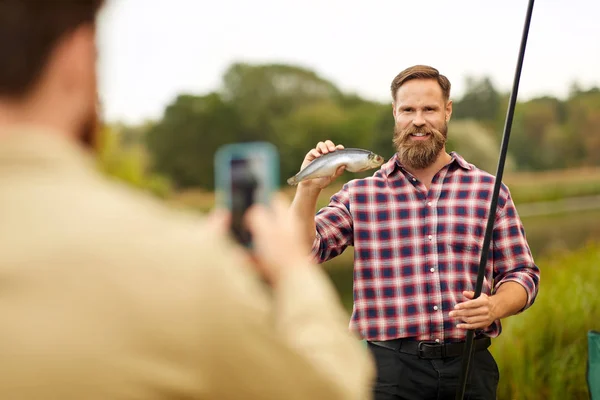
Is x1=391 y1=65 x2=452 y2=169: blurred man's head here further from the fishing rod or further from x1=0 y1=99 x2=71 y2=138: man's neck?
x1=0 y1=99 x2=71 y2=138: man's neck

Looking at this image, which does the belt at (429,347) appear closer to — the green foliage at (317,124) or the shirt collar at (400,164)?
the shirt collar at (400,164)

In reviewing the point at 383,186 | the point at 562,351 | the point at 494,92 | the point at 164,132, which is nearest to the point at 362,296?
the point at 383,186

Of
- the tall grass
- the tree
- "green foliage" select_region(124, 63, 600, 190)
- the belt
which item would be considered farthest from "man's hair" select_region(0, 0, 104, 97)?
the tree

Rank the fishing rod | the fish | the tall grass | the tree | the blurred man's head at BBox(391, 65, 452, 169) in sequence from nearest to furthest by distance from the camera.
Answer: the fishing rod < the fish < the blurred man's head at BBox(391, 65, 452, 169) < the tall grass < the tree

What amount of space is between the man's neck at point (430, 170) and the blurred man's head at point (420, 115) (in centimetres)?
2

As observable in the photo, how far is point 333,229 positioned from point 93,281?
1674 millimetres

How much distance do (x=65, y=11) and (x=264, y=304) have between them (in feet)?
1.07

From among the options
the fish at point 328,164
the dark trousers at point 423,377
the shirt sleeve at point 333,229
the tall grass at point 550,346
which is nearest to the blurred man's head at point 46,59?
the fish at point 328,164

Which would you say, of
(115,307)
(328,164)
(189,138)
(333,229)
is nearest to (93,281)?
(115,307)

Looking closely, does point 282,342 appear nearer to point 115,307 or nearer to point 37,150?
point 115,307

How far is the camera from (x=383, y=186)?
7.59 ft

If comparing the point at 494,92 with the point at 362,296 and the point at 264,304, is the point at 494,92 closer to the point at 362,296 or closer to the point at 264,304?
the point at 362,296

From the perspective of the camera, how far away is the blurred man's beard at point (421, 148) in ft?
7.45

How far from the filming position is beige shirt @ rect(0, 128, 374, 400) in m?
0.58
